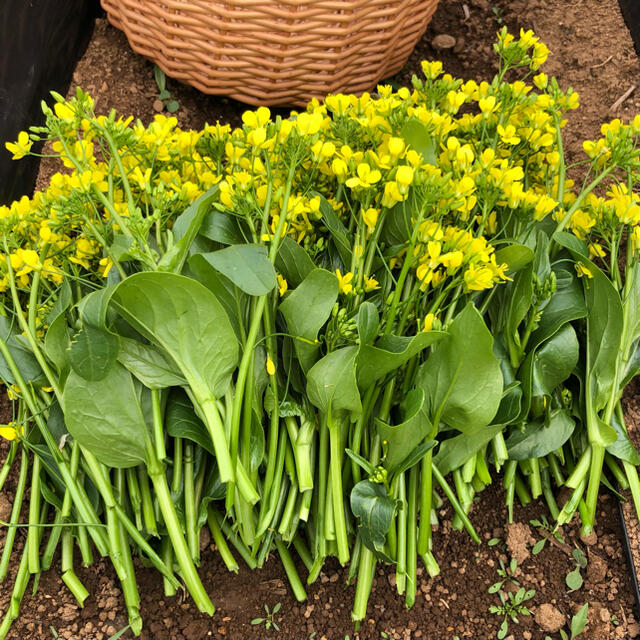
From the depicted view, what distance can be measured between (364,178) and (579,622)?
2.60 feet

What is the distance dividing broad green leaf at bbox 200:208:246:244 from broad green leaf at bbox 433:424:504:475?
49 centimetres

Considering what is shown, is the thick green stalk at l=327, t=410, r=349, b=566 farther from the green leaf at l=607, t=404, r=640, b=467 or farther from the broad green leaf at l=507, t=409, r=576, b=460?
the green leaf at l=607, t=404, r=640, b=467

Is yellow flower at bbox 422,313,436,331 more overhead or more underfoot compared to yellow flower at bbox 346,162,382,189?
more underfoot

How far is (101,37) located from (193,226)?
3.74ft

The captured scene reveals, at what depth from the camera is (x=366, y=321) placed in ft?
3.09

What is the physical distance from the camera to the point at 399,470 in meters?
1.02

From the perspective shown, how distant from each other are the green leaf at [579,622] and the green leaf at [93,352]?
843 millimetres

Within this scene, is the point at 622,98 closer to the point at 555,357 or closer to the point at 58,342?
the point at 555,357

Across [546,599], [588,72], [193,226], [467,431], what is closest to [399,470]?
[467,431]

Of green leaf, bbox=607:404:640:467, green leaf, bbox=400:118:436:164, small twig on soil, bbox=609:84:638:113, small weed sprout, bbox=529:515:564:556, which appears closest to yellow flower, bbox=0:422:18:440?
green leaf, bbox=400:118:436:164

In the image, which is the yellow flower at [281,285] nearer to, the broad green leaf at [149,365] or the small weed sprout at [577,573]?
the broad green leaf at [149,365]

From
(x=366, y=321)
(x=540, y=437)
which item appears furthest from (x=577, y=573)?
(x=366, y=321)

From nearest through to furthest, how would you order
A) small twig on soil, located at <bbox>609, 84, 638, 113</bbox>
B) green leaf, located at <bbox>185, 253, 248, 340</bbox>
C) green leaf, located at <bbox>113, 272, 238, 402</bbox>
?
green leaf, located at <bbox>113, 272, 238, 402</bbox>, green leaf, located at <bbox>185, 253, 248, 340</bbox>, small twig on soil, located at <bbox>609, 84, 638, 113</bbox>

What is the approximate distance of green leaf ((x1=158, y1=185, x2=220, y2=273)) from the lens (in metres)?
0.92
